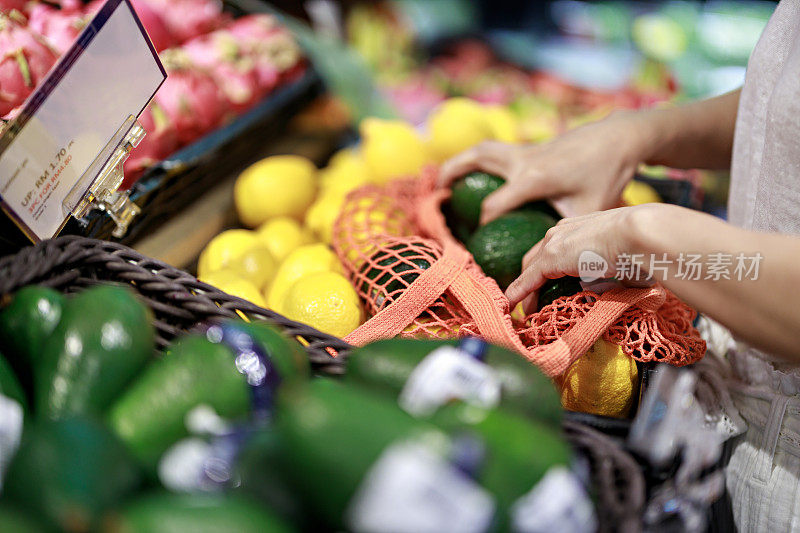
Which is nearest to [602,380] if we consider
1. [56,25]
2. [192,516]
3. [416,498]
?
[416,498]

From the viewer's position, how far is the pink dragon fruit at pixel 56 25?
1295mm

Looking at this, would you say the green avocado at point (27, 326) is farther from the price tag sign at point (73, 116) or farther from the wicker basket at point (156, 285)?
the price tag sign at point (73, 116)

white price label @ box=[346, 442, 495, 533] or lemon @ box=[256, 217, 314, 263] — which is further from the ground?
white price label @ box=[346, 442, 495, 533]

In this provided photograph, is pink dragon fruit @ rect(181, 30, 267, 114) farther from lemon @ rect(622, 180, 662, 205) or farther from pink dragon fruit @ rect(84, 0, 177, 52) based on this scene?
lemon @ rect(622, 180, 662, 205)

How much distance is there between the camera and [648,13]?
104 inches

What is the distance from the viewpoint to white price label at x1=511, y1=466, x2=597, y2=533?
474mm

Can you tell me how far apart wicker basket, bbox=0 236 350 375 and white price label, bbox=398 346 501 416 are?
0.57 feet

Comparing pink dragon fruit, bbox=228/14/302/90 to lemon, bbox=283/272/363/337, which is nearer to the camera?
lemon, bbox=283/272/363/337

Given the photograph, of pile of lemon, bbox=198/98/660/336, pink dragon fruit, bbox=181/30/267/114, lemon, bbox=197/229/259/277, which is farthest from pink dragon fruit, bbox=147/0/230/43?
lemon, bbox=197/229/259/277

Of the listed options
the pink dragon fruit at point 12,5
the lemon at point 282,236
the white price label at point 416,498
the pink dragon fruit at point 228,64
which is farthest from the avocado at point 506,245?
the pink dragon fruit at point 12,5

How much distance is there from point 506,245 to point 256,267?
1.82 ft

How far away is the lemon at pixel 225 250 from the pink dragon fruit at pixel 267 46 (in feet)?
2.62

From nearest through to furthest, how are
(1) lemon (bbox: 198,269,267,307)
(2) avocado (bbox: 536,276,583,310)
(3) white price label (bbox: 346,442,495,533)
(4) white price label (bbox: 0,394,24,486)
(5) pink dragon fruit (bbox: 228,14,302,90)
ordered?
(3) white price label (bbox: 346,442,495,533), (4) white price label (bbox: 0,394,24,486), (2) avocado (bbox: 536,276,583,310), (1) lemon (bbox: 198,269,267,307), (5) pink dragon fruit (bbox: 228,14,302,90)

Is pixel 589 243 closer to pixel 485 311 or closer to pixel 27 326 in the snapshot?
pixel 485 311
